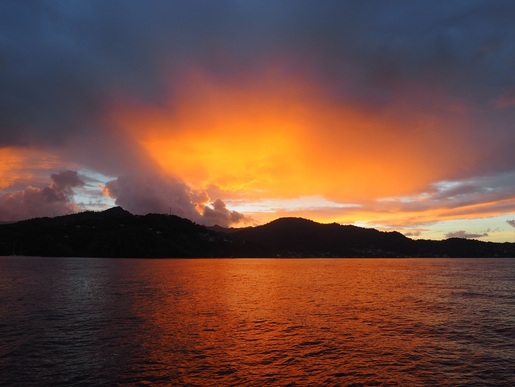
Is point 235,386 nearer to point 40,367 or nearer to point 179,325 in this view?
point 40,367

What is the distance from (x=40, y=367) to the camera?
31000 millimetres

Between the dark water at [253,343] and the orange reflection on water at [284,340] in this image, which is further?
the orange reflection on water at [284,340]

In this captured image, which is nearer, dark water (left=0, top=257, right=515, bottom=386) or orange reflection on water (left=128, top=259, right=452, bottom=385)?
dark water (left=0, top=257, right=515, bottom=386)

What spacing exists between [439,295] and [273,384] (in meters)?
74.7

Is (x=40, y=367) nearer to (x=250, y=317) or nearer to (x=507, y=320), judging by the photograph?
(x=250, y=317)

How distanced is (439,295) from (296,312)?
4612 cm

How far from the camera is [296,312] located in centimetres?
6228

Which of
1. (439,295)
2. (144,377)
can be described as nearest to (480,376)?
(144,377)

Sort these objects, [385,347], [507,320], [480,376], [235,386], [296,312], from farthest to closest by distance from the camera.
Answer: [296,312], [507,320], [385,347], [480,376], [235,386]

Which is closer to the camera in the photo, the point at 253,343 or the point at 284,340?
the point at 253,343

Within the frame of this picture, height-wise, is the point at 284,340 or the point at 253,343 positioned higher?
the point at 284,340

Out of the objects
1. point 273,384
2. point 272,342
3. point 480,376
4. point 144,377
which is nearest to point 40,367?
point 144,377

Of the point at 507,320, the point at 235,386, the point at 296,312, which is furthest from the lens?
the point at 296,312

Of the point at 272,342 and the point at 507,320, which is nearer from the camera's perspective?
the point at 272,342
